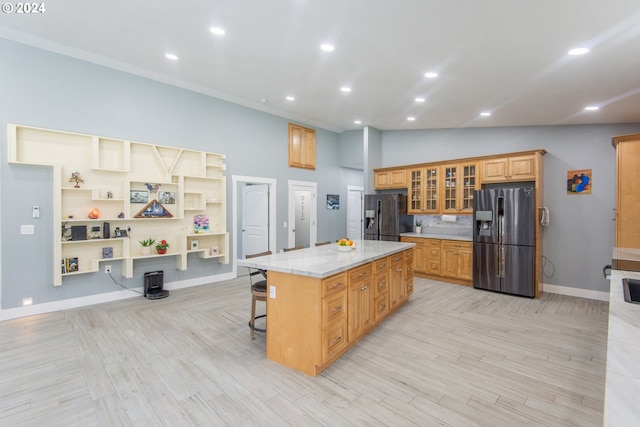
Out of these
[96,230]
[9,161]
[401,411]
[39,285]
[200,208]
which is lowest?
[401,411]

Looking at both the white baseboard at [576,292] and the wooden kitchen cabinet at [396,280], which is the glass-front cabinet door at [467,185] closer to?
the white baseboard at [576,292]

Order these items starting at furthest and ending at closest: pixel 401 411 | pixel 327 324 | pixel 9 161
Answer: pixel 9 161, pixel 327 324, pixel 401 411

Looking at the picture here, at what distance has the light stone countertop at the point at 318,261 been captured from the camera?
2.65m

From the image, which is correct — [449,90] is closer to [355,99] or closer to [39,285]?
[355,99]

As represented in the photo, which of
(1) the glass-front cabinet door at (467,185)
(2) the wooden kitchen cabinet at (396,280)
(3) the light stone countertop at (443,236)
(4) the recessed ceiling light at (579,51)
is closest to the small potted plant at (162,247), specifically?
(2) the wooden kitchen cabinet at (396,280)

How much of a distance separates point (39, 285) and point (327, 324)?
4.05m

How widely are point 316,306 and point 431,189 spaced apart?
4715 mm

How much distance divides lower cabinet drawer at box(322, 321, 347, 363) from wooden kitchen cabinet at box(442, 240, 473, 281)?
3.65 meters

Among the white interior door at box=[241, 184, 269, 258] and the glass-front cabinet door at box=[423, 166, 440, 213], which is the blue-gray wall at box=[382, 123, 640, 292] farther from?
the white interior door at box=[241, 184, 269, 258]

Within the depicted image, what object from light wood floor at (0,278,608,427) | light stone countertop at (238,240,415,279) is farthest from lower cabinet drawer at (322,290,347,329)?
light wood floor at (0,278,608,427)

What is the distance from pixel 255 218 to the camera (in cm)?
691

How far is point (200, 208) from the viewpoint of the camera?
5.42 meters

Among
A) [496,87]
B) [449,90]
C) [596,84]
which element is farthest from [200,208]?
[596,84]

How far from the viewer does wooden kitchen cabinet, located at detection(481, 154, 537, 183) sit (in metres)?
5.11
